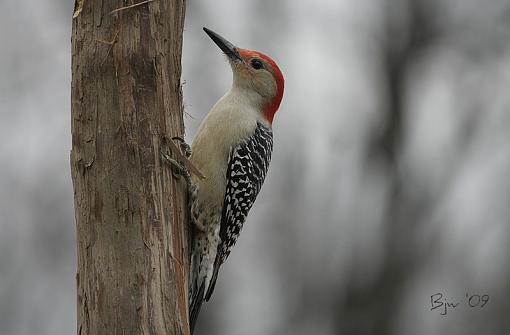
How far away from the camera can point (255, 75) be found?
609 cm

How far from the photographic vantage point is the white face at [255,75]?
606cm

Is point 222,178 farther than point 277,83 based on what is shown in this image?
No

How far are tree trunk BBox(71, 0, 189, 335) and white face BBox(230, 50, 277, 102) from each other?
146 cm

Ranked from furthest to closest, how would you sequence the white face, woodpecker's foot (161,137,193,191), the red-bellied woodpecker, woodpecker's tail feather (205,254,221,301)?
the white face
woodpecker's tail feather (205,254,221,301)
the red-bellied woodpecker
woodpecker's foot (161,137,193,191)

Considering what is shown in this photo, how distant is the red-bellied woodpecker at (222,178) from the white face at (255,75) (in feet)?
0.28

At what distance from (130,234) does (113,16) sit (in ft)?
3.77

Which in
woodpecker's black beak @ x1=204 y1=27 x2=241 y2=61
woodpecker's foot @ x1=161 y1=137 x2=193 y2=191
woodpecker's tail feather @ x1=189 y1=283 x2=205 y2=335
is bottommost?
woodpecker's tail feather @ x1=189 y1=283 x2=205 y2=335

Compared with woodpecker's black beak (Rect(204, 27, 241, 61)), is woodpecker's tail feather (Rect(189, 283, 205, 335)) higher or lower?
lower

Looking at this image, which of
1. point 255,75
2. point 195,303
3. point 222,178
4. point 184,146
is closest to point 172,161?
point 184,146

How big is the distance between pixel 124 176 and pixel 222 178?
47.9 inches

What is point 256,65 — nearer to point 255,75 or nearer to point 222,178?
point 255,75

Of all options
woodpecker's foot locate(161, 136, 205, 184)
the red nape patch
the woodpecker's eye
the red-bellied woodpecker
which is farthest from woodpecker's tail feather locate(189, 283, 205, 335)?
the woodpecker's eye

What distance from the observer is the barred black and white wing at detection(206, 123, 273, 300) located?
219 inches

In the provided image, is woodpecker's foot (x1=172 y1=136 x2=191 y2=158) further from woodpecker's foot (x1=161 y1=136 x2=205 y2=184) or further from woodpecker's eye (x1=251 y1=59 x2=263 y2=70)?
woodpecker's eye (x1=251 y1=59 x2=263 y2=70)
